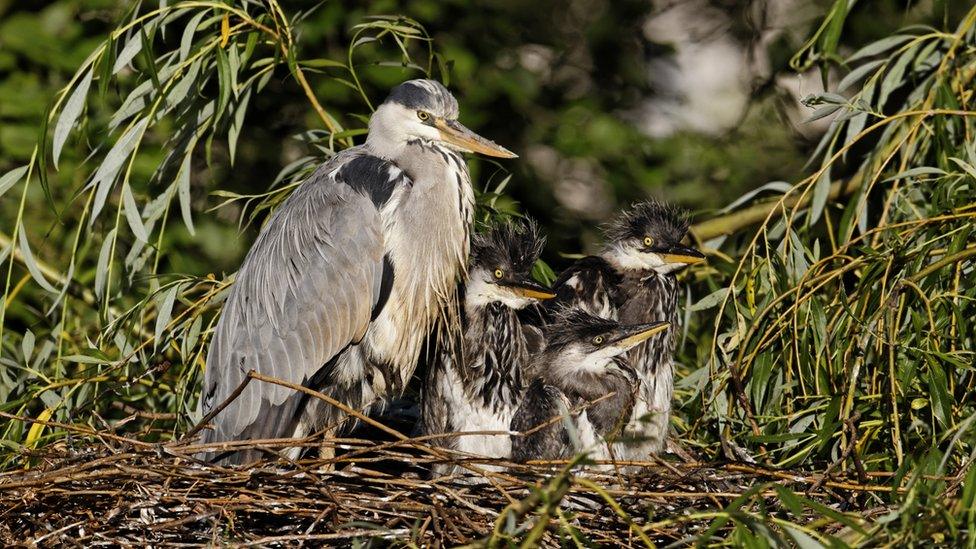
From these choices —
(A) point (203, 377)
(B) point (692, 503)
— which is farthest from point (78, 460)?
(B) point (692, 503)

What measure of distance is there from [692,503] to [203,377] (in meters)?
1.34

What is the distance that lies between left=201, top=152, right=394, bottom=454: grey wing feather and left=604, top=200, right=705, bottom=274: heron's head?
796 millimetres

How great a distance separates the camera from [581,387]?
9.57 feet

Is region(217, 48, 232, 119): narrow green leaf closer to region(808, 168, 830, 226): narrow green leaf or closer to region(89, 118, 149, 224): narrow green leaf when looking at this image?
region(89, 118, 149, 224): narrow green leaf

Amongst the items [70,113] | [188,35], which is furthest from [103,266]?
[188,35]

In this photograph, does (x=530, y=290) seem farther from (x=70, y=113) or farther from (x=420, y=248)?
(x=70, y=113)

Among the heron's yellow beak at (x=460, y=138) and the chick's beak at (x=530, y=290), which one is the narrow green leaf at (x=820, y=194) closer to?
the chick's beak at (x=530, y=290)

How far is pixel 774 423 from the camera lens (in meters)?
2.86

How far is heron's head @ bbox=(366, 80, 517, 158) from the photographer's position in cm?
296

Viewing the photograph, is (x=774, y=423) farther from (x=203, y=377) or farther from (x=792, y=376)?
(x=203, y=377)

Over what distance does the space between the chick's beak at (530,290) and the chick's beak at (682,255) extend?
1.33 ft

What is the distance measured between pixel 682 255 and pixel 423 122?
0.78 m

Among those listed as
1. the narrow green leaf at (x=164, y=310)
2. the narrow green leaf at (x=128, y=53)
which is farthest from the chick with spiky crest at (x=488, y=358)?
the narrow green leaf at (x=128, y=53)

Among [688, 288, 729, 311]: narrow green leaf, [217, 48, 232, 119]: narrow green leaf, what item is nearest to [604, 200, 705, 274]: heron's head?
[688, 288, 729, 311]: narrow green leaf
